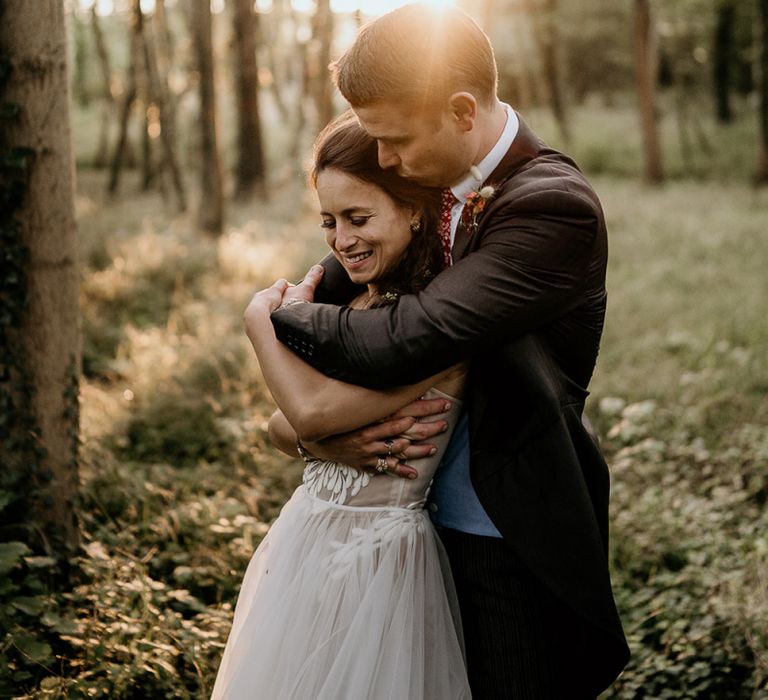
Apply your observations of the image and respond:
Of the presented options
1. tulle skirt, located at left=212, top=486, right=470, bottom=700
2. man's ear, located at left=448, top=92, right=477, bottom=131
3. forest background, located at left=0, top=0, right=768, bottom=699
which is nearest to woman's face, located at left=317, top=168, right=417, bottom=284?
man's ear, located at left=448, top=92, right=477, bottom=131

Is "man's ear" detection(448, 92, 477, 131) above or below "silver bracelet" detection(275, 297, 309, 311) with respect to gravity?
above

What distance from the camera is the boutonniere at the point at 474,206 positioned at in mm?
2311

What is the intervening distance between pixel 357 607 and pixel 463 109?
4.50ft

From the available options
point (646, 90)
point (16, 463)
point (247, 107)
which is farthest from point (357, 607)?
point (646, 90)

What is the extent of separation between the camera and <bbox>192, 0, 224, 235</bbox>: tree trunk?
14391 millimetres

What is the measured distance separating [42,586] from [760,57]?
19.7m

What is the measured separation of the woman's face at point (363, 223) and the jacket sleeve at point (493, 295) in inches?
12.4

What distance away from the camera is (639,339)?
27.6ft

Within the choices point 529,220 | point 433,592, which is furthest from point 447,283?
point 433,592

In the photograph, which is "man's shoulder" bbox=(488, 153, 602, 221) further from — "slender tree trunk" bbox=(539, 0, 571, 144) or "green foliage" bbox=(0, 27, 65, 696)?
"slender tree trunk" bbox=(539, 0, 571, 144)

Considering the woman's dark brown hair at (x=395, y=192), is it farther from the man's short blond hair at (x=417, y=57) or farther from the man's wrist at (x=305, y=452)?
the man's wrist at (x=305, y=452)

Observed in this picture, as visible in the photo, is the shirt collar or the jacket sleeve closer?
the jacket sleeve

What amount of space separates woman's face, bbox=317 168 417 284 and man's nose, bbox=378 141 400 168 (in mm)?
121

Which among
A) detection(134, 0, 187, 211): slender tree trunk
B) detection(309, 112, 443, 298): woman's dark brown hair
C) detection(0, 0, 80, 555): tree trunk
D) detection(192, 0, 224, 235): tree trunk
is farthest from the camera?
detection(134, 0, 187, 211): slender tree trunk
